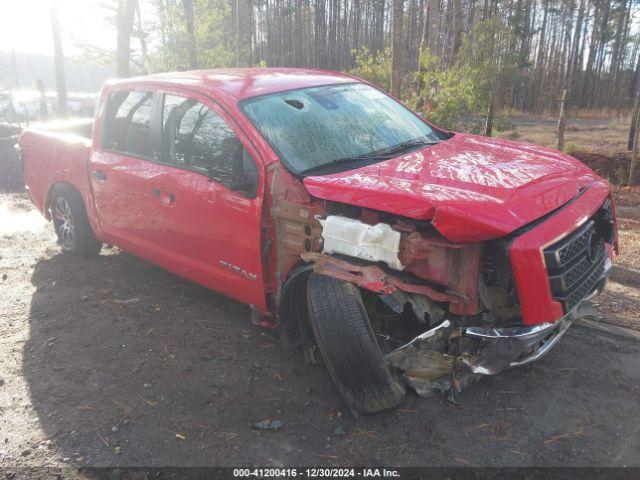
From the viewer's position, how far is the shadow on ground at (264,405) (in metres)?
2.68

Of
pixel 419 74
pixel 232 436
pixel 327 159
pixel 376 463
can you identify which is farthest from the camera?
pixel 419 74

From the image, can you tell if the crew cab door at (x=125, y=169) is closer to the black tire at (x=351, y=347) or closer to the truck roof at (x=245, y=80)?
the truck roof at (x=245, y=80)

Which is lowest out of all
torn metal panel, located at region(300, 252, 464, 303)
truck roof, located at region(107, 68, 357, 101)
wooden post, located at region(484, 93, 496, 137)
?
torn metal panel, located at region(300, 252, 464, 303)

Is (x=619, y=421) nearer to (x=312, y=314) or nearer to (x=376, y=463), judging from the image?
(x=376, y=463)

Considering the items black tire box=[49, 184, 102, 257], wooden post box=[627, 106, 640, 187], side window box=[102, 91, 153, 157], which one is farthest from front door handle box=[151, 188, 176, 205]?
wooden post box=[627, 106, 640, 187]

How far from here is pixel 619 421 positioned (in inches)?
112

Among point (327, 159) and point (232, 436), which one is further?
point (327, 159)

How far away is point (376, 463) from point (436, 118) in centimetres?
718

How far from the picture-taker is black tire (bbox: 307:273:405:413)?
2775 millimetres

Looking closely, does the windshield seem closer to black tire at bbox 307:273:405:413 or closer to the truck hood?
the truck hood

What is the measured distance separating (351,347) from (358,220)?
69cm

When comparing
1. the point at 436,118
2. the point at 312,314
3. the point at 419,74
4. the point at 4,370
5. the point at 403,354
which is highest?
the point at 419,74

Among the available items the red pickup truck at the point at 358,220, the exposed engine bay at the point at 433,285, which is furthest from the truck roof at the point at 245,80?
the exposed engine bay at the point at 433,285

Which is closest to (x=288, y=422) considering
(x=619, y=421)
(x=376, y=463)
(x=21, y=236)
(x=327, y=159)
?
(x=376, y=463)
